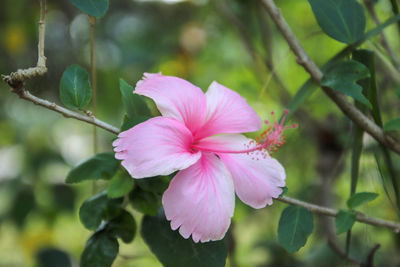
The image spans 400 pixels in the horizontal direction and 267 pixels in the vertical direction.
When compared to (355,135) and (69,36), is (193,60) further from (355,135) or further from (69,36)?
(355,135)

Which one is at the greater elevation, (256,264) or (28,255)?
(256,264)

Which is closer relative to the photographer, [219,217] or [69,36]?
[219,217]

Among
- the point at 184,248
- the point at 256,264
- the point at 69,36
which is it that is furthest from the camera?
the point at 69,36

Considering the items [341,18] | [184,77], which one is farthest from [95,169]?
[184,77]

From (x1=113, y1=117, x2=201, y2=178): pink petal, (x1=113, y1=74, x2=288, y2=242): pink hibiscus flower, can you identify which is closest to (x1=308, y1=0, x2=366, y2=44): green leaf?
(x1=113, y1=74, x2=288, y2=242): pink hibiscus flower

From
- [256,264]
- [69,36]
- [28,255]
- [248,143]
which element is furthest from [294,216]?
[69,36]

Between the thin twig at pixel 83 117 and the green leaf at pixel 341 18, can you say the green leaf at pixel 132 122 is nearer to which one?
the thin twig at pixel 83 117
